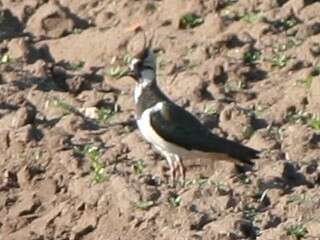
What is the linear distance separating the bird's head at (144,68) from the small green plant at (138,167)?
27.4 inches

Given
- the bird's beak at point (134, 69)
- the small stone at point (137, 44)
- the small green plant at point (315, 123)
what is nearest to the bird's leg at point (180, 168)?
the bird's beak at point (134, 69)

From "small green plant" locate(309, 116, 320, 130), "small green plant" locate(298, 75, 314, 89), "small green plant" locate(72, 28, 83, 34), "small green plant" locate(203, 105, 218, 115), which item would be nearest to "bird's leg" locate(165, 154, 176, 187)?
"small green plant" locate(203, 105, 218, 115)

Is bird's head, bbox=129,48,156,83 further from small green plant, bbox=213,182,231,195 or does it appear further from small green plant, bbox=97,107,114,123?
small green plant, bbox=213,182,231,195

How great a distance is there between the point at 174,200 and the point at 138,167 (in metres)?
0.73

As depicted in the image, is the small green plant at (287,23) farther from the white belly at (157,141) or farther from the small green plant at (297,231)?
the small green plant at (297,231)

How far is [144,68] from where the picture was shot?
39.5 ft

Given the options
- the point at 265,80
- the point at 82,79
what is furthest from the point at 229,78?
the point at 82,79

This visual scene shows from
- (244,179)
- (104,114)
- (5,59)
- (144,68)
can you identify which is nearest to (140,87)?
(144,68)

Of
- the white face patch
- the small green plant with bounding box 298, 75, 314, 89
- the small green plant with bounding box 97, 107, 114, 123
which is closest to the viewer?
the white face patch

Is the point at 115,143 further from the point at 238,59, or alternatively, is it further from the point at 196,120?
the point at 238,59

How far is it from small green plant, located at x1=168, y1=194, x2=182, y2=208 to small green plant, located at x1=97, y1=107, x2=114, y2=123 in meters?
1.65

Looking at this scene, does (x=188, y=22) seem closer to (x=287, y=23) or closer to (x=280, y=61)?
(x=287, y=23)

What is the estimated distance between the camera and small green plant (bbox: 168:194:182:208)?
10819 mm

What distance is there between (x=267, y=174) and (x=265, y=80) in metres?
1.99
